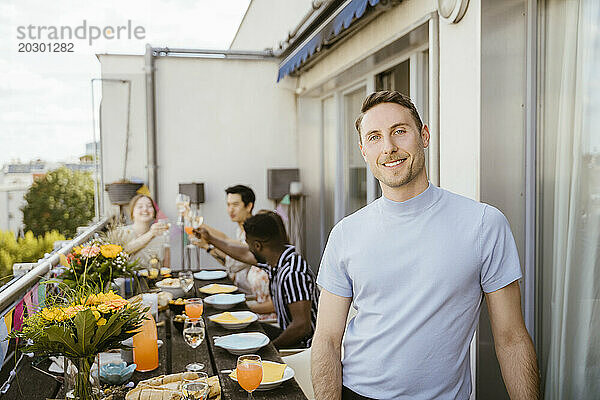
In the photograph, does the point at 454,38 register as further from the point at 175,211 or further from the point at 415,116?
the point at 175,211

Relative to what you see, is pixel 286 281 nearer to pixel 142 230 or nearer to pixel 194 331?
pixel 194 331

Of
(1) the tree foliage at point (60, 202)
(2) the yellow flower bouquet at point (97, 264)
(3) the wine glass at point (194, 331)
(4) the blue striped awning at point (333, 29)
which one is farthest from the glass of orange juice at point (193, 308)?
(1) the tree foliage at point (60, 202)

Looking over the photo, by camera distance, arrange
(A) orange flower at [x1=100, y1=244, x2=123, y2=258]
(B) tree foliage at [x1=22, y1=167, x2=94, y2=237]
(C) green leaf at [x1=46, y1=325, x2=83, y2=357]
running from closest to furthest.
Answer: (C) green leaf at [x1=46, y1=325, x2=83, y2=357], (A) orange flower at [x1=100, y1=244, x2=123, y2=258], (B) tree foliage at [x1=22, y1=167, x2=94, y2=237]

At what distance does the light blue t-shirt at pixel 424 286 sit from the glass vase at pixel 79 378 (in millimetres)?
783

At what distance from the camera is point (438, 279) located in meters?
1.59

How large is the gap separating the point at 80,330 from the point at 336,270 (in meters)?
0.78

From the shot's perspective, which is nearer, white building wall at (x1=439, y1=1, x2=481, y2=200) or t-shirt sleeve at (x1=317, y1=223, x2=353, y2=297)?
t-shirt sleeve at (x1=317, y1=223, x2=353, y2=297)

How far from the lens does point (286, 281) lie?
9.87ft

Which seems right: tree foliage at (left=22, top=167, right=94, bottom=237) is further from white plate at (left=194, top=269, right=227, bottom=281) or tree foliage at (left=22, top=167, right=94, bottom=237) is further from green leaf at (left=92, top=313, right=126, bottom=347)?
green leaf at (left=92, top=313, right=126, bottom=347)

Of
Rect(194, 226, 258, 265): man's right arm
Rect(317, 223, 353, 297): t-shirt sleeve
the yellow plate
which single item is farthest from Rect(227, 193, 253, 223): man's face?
Rect(317, 223, 353, 297): t-shirt sleeve

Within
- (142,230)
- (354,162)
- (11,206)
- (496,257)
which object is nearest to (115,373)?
(496,257)

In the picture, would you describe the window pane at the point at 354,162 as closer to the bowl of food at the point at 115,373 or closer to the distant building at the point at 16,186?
the distant building at the point at 16,186

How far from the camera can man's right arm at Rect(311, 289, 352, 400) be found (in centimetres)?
178

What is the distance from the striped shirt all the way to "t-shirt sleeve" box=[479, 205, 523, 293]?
1494 mm
